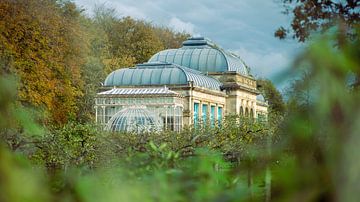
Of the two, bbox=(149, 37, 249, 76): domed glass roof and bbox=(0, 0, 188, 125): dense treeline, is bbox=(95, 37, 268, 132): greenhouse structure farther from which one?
bbox=(0, 0, 188, 125): dense treeline

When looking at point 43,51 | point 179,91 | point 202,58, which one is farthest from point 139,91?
point 202,58

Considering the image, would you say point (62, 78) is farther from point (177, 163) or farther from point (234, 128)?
point (177, 163)

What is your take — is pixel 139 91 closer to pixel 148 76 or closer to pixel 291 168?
pixel 148 76

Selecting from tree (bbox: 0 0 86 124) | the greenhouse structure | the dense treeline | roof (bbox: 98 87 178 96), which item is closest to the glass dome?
the greenhouse structure

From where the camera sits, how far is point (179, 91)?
995 inches

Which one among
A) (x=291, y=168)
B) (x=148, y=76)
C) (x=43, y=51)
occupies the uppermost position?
(x=148, y=76)

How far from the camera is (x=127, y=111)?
75.6 feet

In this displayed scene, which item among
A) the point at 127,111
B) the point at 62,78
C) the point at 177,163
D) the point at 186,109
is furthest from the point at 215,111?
the point at 177,163

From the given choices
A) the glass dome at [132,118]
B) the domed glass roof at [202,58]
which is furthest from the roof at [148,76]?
the domed glass roof at [202,58]

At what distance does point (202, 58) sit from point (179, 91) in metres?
5.84

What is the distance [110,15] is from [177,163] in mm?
33032

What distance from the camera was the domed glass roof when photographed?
3030cm

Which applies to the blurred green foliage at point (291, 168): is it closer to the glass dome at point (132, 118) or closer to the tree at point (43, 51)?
the tree at point (43, 51)

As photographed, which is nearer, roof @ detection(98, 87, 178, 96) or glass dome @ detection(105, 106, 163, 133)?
glass dome @ detection(105, 106, 163, 133)
